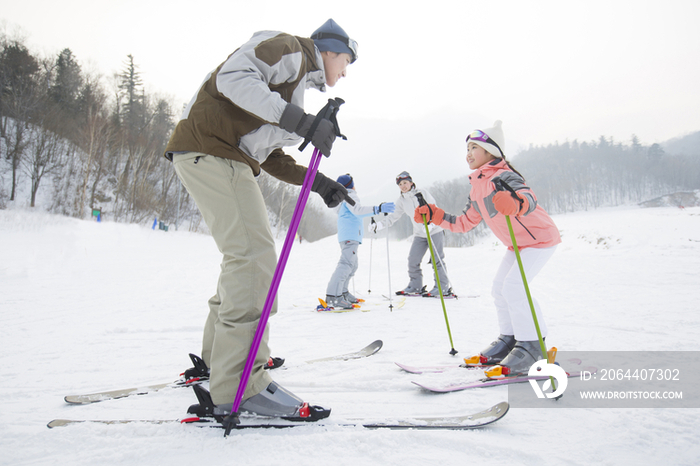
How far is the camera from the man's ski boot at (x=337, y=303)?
16.7 feet

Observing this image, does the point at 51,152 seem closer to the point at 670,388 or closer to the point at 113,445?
the point at 113,445

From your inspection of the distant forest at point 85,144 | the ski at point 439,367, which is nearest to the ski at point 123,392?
the ski at point 439,367

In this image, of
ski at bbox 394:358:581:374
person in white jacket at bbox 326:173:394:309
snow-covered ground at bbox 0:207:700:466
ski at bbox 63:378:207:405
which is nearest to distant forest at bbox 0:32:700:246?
snow-covered ground at bbox 0:207:700:466

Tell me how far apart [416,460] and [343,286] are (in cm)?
415

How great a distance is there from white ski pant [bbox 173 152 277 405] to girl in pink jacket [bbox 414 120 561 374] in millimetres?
1589

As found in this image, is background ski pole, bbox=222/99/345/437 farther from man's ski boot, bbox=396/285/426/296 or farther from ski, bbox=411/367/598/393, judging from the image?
man's ski boot, bbox=396/285/426/296

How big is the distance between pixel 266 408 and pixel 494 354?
6.20 feet

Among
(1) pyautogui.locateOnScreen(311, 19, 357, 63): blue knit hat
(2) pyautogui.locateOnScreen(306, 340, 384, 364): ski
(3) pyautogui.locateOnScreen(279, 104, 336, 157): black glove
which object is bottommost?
(2) pyautogui.locateOnScreen(306, 340, 384, 364): ski

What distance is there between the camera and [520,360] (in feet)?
7.55

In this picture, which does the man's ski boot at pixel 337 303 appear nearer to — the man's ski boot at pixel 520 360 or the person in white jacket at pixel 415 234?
the person in white jacket at pixel 415 234

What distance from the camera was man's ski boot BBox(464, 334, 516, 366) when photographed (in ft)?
8.20

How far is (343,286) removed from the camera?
5.37 m

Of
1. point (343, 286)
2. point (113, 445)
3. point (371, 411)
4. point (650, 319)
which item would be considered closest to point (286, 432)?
point (371, 411)

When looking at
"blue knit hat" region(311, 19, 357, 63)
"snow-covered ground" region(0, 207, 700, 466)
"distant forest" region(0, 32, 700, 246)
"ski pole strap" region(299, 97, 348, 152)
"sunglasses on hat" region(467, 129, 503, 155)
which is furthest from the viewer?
"distant forest" region(0, 32, 700, 246)
